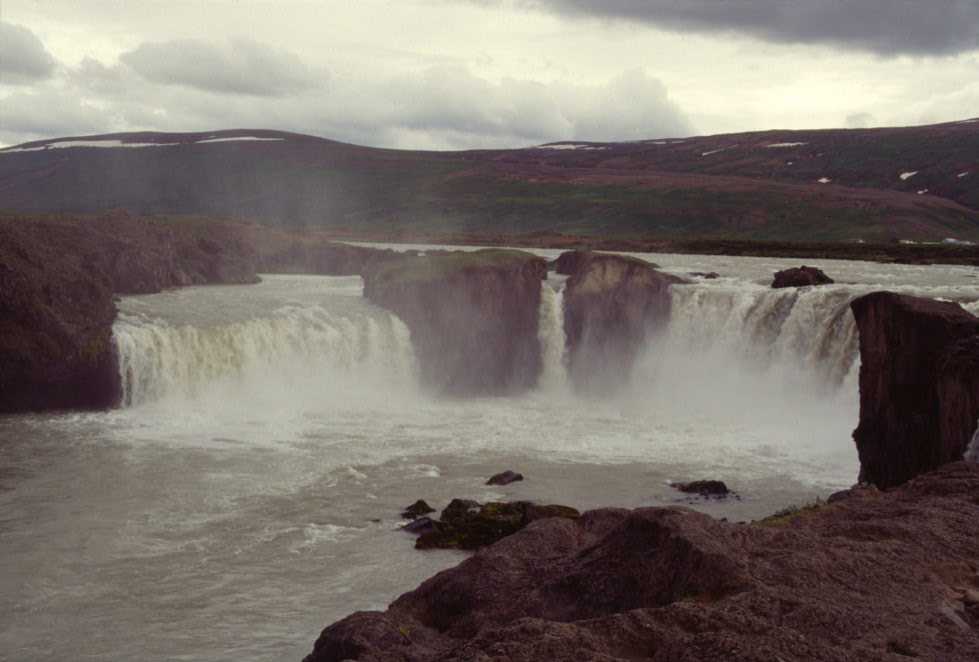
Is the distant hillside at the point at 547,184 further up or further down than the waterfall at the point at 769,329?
further up

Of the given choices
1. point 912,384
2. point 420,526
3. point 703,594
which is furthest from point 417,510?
point 703,594

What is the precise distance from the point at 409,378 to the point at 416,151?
491 feet

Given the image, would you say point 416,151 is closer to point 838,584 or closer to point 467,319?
point 467,319

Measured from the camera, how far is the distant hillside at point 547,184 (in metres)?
118

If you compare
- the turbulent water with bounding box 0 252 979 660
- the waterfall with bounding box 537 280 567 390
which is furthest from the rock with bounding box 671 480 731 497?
the waterfall with bounding box 537 280 567 390

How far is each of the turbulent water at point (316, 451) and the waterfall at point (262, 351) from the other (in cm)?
9

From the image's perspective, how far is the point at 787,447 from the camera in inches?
1432

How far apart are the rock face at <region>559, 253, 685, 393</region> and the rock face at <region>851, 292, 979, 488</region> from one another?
23004mm

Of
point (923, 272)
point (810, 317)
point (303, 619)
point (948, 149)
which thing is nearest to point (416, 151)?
point (948, 149)

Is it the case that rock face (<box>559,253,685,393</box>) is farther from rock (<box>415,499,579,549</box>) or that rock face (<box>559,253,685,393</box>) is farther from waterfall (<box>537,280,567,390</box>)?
rock (<box>415,499,579,549</box>)

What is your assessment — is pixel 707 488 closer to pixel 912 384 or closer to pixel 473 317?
pixel 912 384

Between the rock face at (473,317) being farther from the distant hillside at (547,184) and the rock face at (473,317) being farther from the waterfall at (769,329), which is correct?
the distant hillside at (547,184)

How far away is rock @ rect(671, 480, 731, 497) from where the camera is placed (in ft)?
94.6

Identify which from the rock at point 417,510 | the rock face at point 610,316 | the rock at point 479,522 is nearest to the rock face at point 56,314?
the rock at point 417,510
